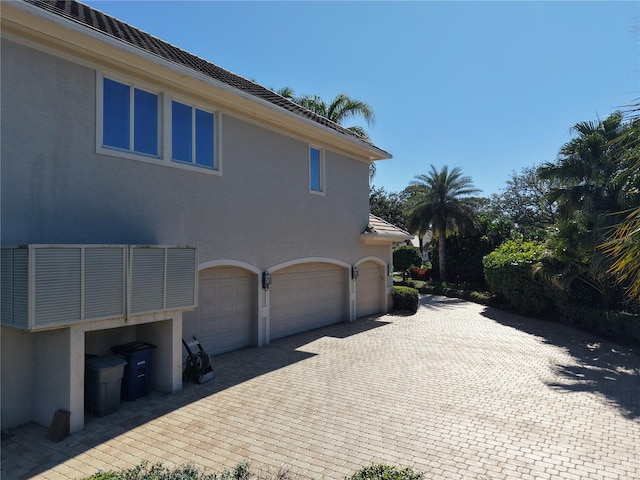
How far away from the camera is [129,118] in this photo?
8.66 m

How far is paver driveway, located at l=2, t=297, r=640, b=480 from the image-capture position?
5.63 metres

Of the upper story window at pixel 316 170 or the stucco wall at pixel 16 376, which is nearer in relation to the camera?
the stucco wall at pixel 16 376

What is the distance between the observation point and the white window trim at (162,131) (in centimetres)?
802

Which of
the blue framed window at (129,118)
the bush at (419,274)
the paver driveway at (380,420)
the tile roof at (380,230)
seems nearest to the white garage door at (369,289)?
the tile roof at (380,230)

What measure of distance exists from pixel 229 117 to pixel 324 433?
8.25 metres

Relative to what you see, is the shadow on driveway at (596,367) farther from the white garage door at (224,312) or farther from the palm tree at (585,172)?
the white garage door at (224,312)

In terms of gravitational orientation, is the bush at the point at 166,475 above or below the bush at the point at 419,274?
below

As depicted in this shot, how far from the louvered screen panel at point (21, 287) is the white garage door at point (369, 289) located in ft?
42.0

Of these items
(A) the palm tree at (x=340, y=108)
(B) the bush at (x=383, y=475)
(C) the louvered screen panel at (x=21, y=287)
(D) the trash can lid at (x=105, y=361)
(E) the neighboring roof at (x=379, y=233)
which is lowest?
(B) the bush at (x=383, y=475)

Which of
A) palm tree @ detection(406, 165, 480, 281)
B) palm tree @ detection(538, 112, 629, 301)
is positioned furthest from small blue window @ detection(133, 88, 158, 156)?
palm tree @ detection(406, 165, 480, 281)

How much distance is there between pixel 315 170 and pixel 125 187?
25.0 ft

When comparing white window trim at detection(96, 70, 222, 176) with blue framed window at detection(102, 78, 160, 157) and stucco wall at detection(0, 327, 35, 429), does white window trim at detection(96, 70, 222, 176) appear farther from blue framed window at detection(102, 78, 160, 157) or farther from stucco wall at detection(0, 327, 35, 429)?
stucco wall at detection(0, 327, 35, 429)

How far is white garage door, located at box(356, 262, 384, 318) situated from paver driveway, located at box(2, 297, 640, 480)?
5535mm

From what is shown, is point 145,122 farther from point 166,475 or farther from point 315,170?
point 166,475
